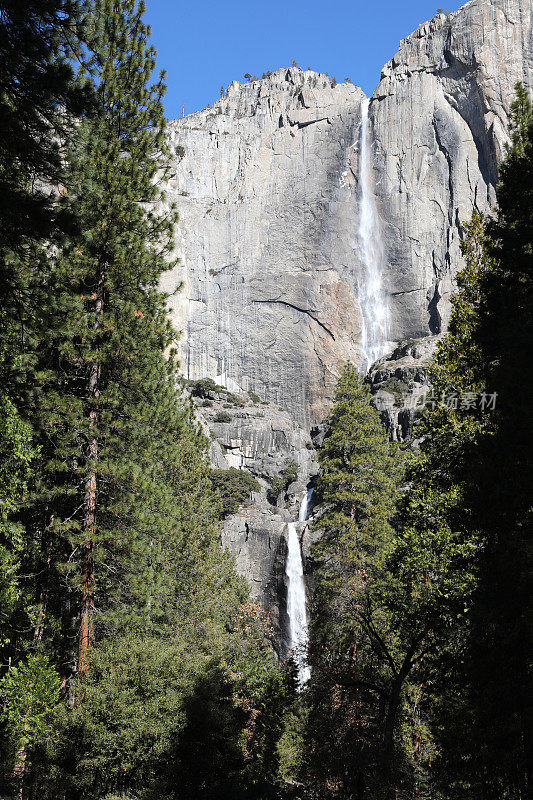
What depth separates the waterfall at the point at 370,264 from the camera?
73750 mm

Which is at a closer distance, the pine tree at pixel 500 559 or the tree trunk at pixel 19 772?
the pine tree at pixel 500 559

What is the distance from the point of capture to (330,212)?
76188 mm

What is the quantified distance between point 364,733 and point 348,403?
31.2 ft

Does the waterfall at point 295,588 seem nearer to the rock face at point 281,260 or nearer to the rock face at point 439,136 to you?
the rock face at point 281,260

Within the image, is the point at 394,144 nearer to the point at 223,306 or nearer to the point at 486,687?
the point at 223,306

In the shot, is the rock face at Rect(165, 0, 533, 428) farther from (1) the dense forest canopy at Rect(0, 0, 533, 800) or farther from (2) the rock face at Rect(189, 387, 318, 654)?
(1) the dense forest canopy at Rect(0, 0, 533, 800)

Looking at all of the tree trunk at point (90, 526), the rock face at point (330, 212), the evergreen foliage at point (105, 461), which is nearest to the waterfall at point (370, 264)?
the rock face at point (330, 212)

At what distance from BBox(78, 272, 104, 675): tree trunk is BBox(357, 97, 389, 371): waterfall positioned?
205ft

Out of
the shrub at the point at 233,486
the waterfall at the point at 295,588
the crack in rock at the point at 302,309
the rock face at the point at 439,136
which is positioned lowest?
the waterfall at the point at 295,588

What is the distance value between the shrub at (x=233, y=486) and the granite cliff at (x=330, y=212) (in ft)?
27.8

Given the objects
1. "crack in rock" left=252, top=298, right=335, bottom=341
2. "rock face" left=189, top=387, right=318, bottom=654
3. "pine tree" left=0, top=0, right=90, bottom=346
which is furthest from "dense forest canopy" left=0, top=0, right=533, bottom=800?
"crack in rock" left=252, top=298, right=335, bottom=341

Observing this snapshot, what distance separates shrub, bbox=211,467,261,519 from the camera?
49.4m

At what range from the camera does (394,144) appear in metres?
74.8

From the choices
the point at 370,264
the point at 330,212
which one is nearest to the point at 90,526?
the point at 370,264
